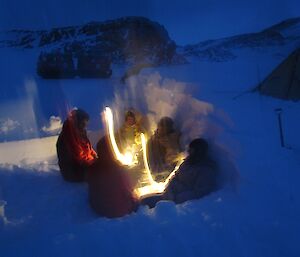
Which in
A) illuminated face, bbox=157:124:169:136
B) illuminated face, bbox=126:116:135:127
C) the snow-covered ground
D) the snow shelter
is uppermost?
the snow shelter

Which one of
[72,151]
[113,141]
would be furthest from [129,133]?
[113,141]

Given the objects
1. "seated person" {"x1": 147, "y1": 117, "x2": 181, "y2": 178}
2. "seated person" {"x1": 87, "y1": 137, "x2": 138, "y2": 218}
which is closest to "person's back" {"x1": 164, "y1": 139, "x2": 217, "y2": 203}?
"seated person" {"x1": 87, "y1": 137, "x2": 138, "y2": 218}

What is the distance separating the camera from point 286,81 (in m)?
5.47

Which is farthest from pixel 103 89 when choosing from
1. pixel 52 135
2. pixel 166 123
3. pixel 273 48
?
pixel 166 123

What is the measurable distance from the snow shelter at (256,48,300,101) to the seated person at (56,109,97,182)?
3588mm

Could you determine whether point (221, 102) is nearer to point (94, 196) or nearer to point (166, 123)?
point (166, 123)

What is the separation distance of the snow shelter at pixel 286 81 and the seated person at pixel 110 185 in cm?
381

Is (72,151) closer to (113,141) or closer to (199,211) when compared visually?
(113,141)

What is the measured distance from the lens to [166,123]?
4203 mm

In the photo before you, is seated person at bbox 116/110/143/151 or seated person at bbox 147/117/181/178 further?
seated person at bbox 116/110/143/151

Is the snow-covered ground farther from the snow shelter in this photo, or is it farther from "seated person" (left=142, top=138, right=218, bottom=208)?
the snow shelter

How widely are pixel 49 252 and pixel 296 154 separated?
2.43 m

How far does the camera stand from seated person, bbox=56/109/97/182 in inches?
136

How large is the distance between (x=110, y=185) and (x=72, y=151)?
0.94 meters
